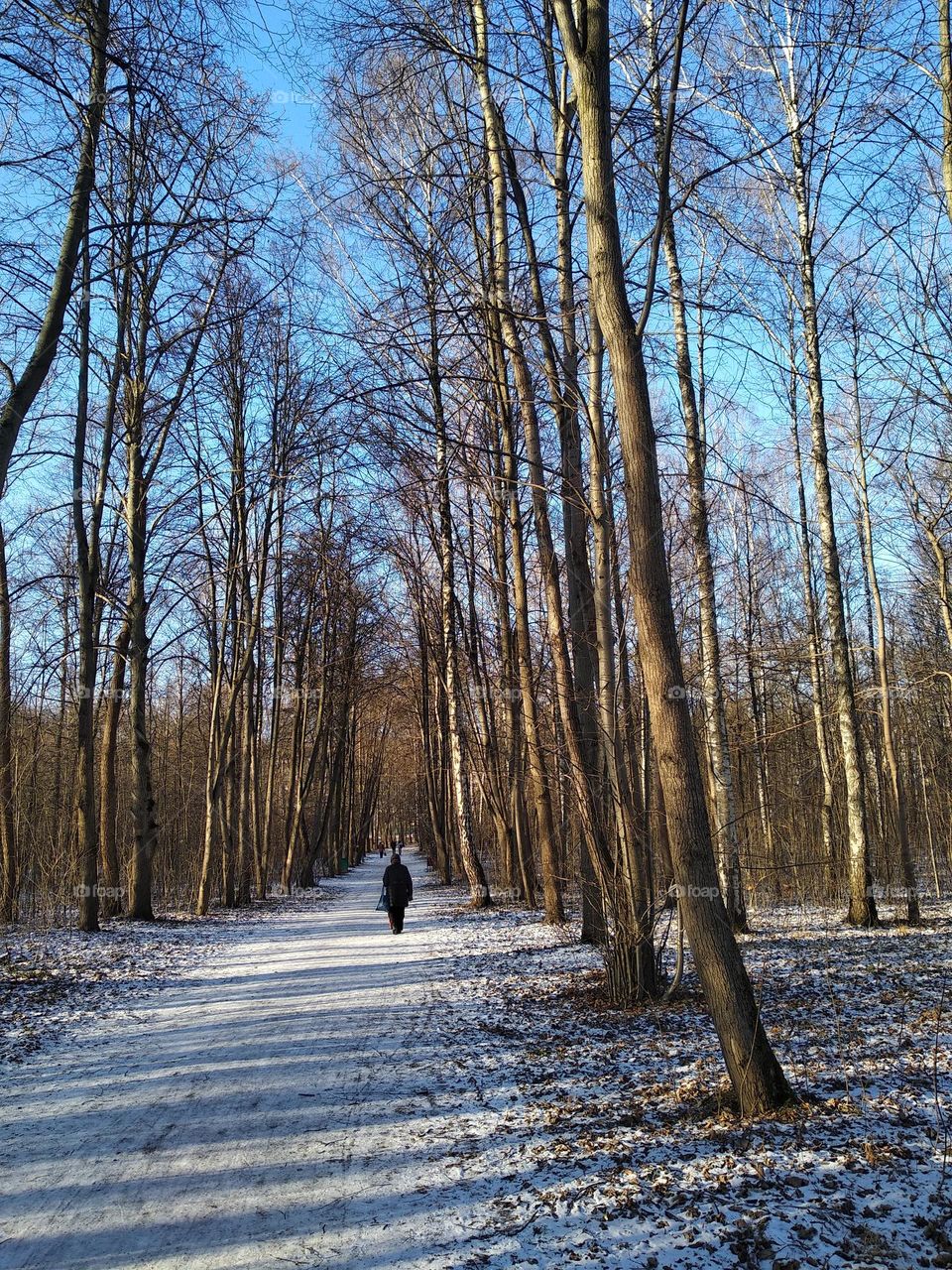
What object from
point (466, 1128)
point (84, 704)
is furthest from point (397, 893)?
point (466, 1128)

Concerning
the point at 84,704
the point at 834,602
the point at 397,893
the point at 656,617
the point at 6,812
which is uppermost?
the point at 834,602

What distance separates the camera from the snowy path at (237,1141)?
12.6ft

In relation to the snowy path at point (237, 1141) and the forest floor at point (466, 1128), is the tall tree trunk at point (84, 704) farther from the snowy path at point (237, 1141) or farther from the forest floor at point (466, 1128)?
the snowy path at point (237, 1141)

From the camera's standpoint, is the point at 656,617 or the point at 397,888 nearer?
the point at 656,617

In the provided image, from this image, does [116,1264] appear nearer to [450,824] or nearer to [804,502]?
[804,502]

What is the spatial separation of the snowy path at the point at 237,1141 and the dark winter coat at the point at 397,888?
247 inches

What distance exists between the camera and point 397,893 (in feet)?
51.1

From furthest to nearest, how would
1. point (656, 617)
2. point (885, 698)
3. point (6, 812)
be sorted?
point (6, 812) → point (885, 698) → point (656, 617)

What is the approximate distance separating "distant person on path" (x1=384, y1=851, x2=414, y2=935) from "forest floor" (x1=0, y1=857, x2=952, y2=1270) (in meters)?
5.63

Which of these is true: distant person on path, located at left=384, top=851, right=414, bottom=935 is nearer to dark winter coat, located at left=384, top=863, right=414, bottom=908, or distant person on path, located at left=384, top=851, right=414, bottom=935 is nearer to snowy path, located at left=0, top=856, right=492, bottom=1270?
dark winter coat, located at left=384, top=863, right=414, bottom=908

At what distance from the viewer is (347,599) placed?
30062mm

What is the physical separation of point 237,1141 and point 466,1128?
1.37 metres

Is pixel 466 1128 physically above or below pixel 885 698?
below

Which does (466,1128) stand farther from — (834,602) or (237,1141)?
(834,602)
